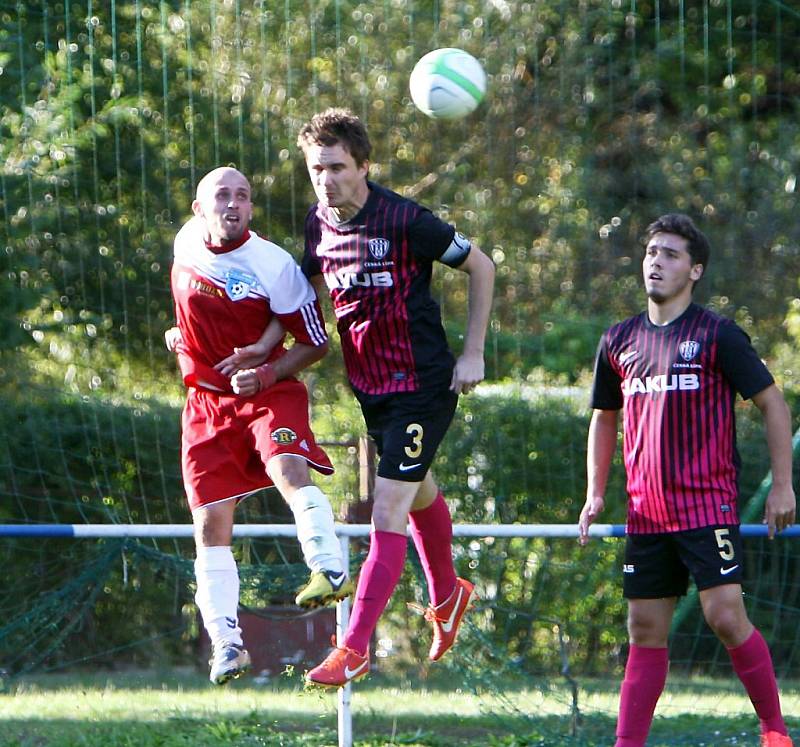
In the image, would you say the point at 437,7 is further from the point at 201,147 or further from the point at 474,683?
the point at 474,683

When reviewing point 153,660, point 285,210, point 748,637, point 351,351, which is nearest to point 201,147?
point 285,210

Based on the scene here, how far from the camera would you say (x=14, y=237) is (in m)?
7.89

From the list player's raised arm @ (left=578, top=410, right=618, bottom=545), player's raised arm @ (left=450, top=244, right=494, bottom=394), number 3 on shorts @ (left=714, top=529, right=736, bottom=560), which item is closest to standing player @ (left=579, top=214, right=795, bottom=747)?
number 3 on shorts @ (left=714, top=529, right=736, bottom=560)

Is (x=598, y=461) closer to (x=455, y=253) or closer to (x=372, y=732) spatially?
(x=455, y=253)

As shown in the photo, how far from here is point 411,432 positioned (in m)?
5.24

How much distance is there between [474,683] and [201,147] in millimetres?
3365

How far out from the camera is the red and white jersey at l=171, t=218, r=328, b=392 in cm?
531

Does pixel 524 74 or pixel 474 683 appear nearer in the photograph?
pixel 474 683

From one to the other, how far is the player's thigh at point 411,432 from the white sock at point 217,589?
0.70 meters

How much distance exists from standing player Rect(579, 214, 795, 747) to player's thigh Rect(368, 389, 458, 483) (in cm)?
80

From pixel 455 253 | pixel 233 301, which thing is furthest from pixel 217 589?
pixel 455 253

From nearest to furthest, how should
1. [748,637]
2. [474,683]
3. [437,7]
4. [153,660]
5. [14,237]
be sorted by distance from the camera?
[748,637] → [474,683] → [14,237] → [437,7] → [153,660]

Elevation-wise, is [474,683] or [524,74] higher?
[524,74]

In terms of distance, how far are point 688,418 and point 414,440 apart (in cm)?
107
